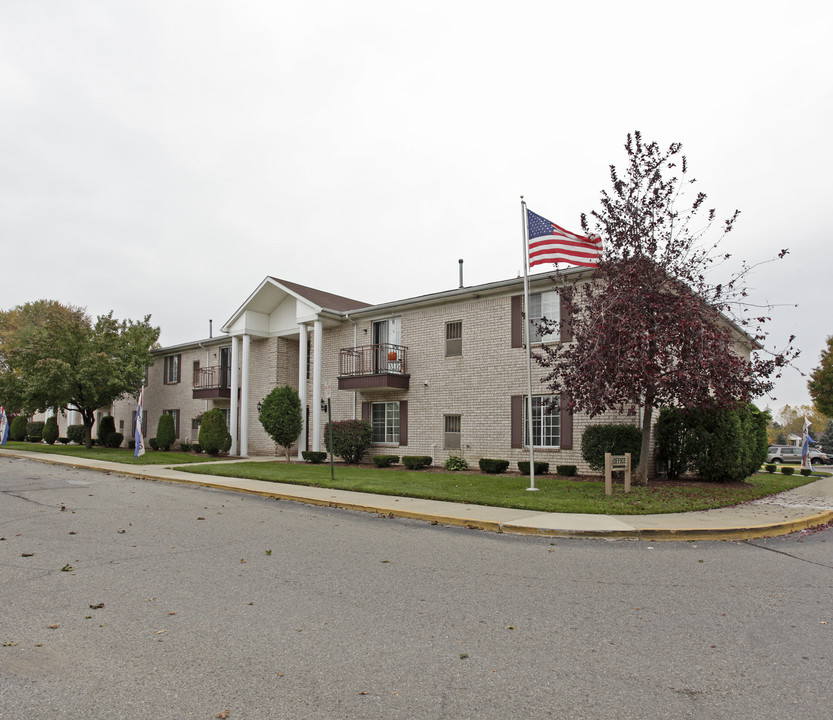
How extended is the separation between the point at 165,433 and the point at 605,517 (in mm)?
26826

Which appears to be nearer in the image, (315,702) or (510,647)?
(315,702)

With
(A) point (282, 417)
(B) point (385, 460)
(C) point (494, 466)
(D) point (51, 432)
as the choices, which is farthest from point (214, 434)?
(D) point (51, 432)

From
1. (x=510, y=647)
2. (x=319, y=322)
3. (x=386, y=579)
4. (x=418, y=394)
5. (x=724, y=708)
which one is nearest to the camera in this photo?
(x=724, y=708)

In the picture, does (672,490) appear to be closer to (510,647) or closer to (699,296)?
(699,296)

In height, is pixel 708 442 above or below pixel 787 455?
above

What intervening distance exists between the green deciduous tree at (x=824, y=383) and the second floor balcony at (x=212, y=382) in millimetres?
36838

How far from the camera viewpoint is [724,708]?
3523 mm

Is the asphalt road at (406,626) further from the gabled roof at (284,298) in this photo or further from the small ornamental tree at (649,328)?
the gabled roof at (284,298)

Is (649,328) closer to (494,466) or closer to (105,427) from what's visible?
(494,466)

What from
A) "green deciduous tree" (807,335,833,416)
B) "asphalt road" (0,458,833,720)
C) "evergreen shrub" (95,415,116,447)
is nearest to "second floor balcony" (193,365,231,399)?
"evergreen shrub" (95,415,116,447)

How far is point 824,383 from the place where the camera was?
3912 centimetres

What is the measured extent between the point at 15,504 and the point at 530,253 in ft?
38.9

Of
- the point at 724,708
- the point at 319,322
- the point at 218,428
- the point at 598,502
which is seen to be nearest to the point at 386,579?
the point at 724,708

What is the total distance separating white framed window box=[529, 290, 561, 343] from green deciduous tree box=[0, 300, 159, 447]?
20099mm
